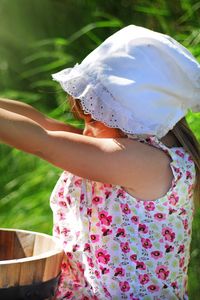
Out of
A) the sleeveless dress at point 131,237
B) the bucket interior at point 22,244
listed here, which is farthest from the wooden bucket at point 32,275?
the sleeveless dress at point 131,237

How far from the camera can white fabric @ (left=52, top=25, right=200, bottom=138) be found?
2.59m

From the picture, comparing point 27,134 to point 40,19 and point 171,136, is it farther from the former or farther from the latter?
point 40,19

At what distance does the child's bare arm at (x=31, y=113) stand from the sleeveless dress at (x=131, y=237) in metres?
0.32

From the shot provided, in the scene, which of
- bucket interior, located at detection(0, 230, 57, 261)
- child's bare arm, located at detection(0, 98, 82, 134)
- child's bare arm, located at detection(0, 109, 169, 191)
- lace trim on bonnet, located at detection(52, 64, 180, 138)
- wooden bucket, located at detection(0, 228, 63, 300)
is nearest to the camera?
wooden bucket, located at detection(0, 228, 63, 300)

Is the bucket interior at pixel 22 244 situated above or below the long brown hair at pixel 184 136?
below

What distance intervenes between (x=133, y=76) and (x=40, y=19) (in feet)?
10.5

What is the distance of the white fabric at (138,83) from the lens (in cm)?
259

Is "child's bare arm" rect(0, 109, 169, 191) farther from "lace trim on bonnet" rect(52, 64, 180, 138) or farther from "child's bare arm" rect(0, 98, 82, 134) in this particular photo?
"child's bare arm" rect(0, 98, 82, 134)

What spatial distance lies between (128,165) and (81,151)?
147 millimetres

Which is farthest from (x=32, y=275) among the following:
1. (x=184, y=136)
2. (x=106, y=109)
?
(x=184, y=136)

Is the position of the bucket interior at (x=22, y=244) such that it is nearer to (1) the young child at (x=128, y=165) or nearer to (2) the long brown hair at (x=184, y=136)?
(1) the young child at (x=128, y=165)

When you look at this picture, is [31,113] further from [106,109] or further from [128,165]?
[128,165]

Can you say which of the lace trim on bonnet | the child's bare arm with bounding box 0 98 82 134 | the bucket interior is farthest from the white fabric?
the bucket interior

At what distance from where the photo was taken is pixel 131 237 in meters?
2.67
